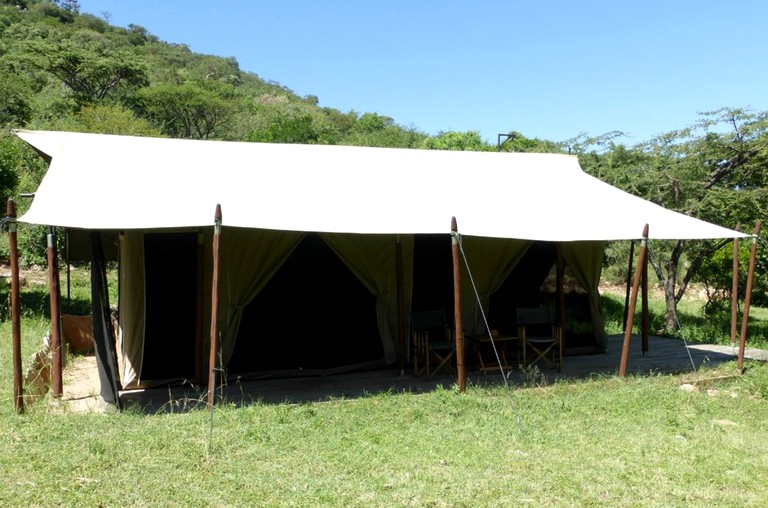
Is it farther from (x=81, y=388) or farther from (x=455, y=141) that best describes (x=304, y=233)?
(x=455, y=141)

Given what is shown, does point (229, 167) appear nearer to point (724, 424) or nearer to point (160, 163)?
point (160, 163)

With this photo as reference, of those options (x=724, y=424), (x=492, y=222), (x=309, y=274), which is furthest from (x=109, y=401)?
(x=724, y=424)

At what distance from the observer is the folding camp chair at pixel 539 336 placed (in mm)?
7359

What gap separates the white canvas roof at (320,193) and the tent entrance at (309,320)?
857 mm

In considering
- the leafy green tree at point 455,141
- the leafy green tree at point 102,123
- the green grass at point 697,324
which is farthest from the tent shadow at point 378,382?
the leafy green tree at point 455,141

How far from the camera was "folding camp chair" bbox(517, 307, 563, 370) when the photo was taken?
24.1 feet

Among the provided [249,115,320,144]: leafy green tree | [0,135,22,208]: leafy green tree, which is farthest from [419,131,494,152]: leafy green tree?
[0,135,22,208]: leafy green tree

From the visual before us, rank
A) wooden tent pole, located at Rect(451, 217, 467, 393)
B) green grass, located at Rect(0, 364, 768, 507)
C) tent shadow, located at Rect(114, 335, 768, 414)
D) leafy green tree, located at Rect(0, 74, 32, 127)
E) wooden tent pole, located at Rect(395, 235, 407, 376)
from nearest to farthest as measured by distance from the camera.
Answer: green grass, located at Rect(0, 364, 768, 507)
wooden tent pole, located at Rect(451, 217, 467, 393)
tent shadow, located at Rect(114, 335, 768, 414)
wooden tent pole, located at Rect(395, 235, 407, 376)
leafy green tree, located at Rect(0, 74, 32, 127)

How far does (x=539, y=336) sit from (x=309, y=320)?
2.81 m

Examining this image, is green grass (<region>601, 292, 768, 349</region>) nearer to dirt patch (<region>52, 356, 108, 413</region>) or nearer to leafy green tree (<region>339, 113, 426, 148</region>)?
dirt patch (<region>52, 356, 108, 413</region>)

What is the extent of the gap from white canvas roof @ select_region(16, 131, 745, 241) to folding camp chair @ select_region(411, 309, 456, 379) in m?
1.32

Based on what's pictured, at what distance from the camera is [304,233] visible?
6.75 meters

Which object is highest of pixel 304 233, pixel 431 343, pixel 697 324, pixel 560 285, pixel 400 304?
pixel 304 233

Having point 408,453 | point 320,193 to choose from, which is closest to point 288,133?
point 320,193
